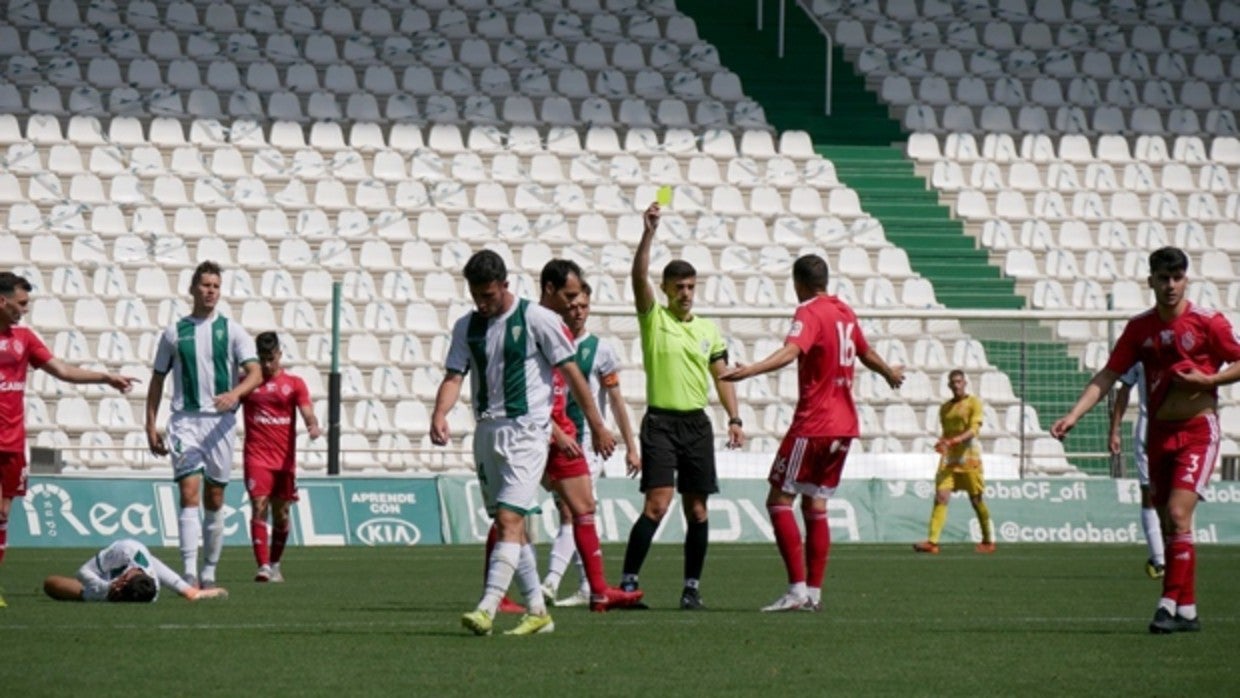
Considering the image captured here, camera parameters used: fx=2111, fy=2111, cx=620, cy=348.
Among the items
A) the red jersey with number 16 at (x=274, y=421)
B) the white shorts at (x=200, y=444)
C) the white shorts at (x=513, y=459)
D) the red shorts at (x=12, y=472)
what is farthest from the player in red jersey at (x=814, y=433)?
the red jersey with number 16 at (x=274, y=421)

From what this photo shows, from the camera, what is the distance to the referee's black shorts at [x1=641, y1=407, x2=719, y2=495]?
13.6m

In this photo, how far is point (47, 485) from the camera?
23.1 metres

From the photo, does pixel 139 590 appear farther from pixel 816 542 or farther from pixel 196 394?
pixel 816 542

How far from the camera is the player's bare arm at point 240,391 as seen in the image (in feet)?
48.5

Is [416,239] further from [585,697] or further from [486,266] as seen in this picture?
[585,697]

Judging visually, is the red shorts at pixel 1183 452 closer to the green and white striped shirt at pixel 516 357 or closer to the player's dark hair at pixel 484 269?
the green and white striped shirt at pixel 516 357

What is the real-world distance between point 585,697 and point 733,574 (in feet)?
32.2

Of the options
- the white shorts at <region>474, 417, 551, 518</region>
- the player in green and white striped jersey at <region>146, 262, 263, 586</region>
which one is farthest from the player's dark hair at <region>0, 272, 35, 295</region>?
the white shorts at <region>474, 417, 551, 518</region>

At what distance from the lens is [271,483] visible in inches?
710

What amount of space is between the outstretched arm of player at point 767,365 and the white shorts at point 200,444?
4242 millimetres

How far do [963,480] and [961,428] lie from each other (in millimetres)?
586

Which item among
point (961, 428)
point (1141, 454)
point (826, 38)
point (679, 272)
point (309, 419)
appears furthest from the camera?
point (826, 38)

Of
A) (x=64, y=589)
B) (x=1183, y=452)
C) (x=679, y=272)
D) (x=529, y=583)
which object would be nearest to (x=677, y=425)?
(x=679, y=272)

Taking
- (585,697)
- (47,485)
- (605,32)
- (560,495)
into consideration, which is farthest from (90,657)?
(605,32)
